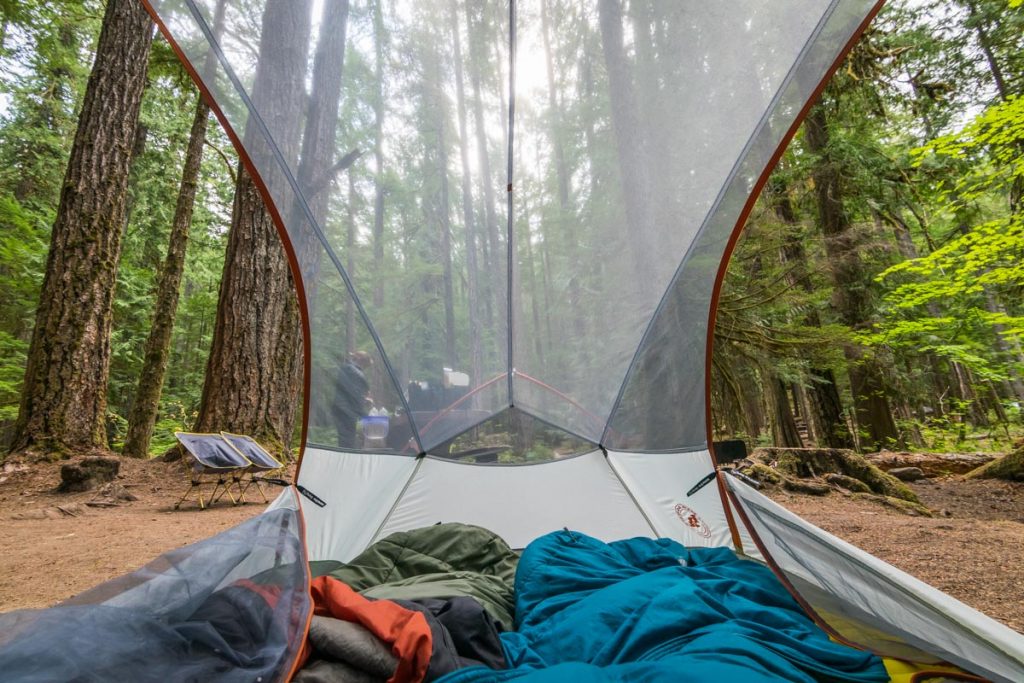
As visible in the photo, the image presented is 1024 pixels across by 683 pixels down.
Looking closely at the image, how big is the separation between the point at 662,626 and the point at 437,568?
2.92 ft

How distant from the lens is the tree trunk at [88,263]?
423cm

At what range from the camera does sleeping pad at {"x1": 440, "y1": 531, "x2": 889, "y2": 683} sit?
0.99 meters

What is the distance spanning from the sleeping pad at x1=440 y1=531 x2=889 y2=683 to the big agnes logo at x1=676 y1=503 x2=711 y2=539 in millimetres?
230

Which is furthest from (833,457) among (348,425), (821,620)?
(348,425)

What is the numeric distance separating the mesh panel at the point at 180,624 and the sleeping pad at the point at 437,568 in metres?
0.37

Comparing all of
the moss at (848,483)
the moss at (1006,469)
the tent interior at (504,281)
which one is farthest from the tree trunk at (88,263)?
the moss at (1006,469)

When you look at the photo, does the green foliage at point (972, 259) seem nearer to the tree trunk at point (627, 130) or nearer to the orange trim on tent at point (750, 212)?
the orange trim on tent at point (750, 212)

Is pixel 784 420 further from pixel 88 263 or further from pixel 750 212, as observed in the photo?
pixel 88 263

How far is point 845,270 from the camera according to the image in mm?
5402

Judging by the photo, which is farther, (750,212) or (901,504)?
(901,504)

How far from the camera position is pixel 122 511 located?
11.5 ft

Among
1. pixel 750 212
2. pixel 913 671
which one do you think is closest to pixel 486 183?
pixel 750 212

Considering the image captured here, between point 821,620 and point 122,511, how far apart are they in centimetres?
431

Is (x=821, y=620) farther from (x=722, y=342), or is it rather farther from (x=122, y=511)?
(x=122, y=511)
